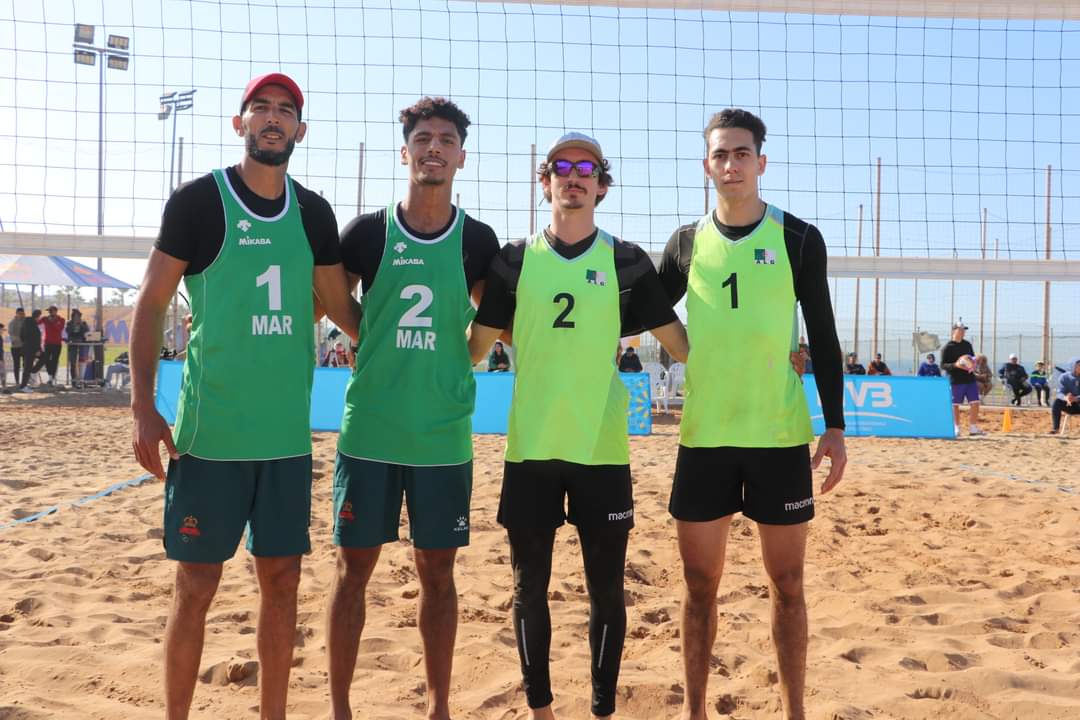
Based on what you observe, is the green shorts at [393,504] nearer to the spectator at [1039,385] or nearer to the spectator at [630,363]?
the spectator at [630,363]

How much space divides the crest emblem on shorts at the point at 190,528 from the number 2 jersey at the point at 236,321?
0.55ft

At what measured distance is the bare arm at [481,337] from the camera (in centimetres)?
261

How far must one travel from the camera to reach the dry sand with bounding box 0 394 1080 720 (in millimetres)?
2721

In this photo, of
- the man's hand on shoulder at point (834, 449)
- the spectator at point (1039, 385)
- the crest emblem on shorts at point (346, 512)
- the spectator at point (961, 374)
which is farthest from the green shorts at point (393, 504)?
the spectator at point (1039, 385)

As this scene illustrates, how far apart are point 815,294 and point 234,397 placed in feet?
5.59

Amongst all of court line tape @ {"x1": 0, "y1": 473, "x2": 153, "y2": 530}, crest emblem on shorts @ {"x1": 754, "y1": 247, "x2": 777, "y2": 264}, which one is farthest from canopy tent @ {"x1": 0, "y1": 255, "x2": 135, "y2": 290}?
crest emblem on shorts @ {"x1": 754, "y1": 247, "x2": 777, "y2": 264}

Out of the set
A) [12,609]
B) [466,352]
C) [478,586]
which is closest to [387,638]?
[478,586]

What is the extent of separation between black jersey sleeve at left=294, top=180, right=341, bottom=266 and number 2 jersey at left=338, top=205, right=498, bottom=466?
0.40 feet

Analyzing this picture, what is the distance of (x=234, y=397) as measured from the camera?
2.31 metres

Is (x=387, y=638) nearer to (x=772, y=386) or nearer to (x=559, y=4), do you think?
(x=772, y=386)

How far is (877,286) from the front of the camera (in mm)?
28625

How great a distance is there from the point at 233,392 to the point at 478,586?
192cm

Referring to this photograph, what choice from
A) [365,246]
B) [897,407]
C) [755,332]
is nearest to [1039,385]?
[897,407]

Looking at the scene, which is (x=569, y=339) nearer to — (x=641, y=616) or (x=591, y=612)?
(x=591, y=612)
